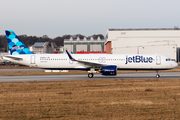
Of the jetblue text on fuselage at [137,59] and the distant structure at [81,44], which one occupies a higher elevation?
the distant structure at [81,44]

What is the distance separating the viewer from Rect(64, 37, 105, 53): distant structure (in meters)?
116

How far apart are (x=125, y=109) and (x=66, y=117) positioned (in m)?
3.35

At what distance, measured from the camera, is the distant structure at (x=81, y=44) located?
381 feet

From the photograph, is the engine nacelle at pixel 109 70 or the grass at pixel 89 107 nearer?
the grass at pixel 89 107

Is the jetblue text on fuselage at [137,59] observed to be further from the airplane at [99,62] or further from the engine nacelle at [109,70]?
the engine nacelle at [109,70]

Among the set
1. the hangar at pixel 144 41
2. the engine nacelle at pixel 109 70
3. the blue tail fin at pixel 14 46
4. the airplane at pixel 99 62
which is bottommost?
the engine nacelle at pixel 109 70

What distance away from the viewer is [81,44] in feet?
391

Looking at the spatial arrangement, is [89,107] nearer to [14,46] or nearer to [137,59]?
[137,59]

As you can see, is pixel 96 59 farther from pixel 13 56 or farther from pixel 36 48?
pixel 36 48

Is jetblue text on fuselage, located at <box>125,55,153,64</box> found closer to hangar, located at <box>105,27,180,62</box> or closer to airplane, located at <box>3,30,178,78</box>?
airplane, located at <box>3,30,178,78</box>

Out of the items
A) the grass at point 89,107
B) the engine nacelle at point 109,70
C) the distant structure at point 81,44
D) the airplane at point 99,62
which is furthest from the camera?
the distant structure at point 81,44

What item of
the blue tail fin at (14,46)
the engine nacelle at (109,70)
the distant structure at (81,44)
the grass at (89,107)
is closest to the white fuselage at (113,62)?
the engine nacelle at (109,70)

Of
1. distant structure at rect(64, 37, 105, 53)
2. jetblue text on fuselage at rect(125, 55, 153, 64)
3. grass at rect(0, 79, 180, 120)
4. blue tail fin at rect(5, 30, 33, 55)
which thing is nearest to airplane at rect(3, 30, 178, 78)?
jetblue text on fuselage at rect(125, 55, 153, 64)

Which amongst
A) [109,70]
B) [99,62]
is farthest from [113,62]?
[109,70]
